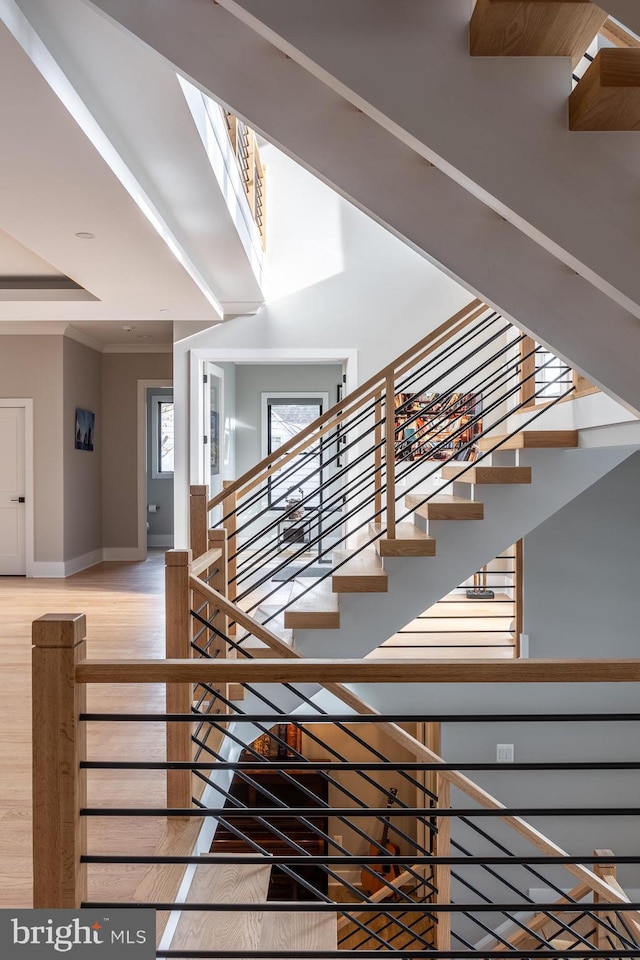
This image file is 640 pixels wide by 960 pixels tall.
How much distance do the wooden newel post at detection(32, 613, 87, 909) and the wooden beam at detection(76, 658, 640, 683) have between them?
5 cm

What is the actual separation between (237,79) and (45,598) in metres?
5.52

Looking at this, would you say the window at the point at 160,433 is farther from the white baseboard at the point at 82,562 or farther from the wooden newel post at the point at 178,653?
the wooden newel post at the point at 178,653

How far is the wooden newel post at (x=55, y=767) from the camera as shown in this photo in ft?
4.63

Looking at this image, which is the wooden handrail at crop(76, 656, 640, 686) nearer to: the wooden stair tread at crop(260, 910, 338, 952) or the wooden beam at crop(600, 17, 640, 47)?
the wooden stair tread at crop(260, 910, 338, 952)

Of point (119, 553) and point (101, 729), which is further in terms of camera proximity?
point (119, 553)

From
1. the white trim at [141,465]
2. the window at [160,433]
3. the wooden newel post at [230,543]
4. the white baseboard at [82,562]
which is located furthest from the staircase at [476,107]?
the window at [160,433]

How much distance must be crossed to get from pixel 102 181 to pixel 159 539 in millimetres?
7562

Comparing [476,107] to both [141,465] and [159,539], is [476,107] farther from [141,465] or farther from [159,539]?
[159,539]

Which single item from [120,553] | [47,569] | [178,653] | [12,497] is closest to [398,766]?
[178,653]

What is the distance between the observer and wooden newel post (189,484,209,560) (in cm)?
346

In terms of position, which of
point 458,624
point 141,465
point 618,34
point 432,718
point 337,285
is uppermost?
point 337,285

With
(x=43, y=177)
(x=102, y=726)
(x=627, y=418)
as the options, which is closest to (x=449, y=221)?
(x=627, y=418)

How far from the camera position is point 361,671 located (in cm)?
141

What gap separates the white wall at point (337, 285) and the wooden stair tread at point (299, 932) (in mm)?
4465
